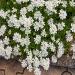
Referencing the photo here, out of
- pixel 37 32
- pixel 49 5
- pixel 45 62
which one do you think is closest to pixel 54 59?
pixel 45 62

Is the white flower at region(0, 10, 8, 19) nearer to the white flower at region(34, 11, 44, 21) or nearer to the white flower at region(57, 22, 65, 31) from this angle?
the white flower at region(34, 11, 44, 21)

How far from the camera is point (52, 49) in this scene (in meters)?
1.50

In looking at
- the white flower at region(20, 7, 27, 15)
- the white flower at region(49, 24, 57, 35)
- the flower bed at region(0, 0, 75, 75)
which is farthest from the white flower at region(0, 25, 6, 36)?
the white flower at region(49, 24, 57, 35)

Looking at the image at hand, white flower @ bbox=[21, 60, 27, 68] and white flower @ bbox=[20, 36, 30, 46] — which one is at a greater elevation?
white flower @ bbox=[20, 36, 30, 46]

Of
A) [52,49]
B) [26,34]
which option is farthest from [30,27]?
[52,49]

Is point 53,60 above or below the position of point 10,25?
below

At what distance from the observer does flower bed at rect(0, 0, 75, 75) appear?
4.94ft

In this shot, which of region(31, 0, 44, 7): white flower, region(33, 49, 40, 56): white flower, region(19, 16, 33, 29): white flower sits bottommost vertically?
region(33, 49, 40, 56): white flower

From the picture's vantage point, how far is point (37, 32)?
1.52 meters

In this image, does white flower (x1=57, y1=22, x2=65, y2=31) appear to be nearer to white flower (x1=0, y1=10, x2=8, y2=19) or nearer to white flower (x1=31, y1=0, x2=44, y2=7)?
white flower (x1=31, y1=0, x2=44, y2=7)

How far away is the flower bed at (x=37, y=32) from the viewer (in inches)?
59.3

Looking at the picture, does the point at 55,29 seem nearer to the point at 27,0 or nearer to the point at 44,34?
the point at 44,34

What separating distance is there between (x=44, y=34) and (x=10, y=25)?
0.53 ft

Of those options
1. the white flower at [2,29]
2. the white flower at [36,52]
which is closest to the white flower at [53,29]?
the white flower at [36,52]
